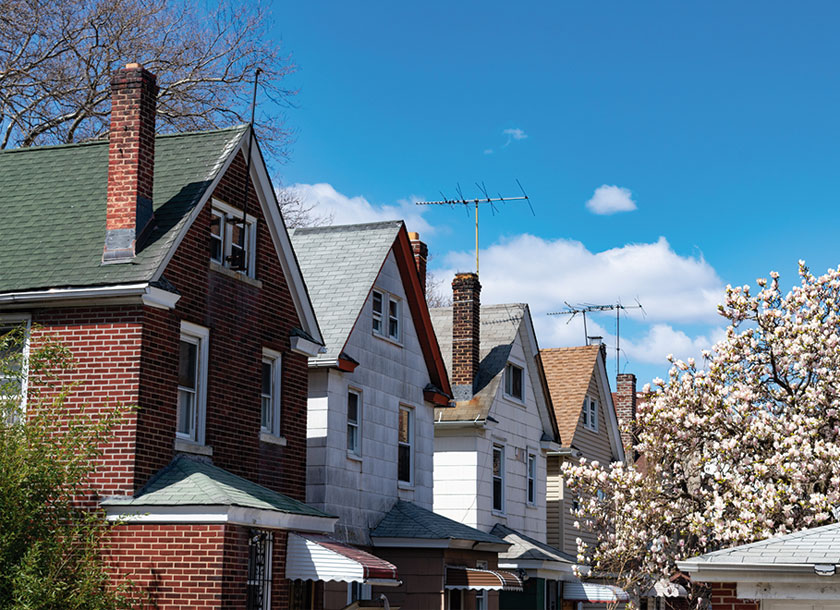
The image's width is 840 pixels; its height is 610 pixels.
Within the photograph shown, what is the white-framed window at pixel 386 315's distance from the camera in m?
28.2

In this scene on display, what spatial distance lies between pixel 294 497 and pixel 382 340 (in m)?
5.96

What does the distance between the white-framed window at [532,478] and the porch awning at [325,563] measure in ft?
55.2

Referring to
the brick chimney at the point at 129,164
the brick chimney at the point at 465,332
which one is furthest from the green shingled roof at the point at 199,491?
the brick chimney at the point at 465,332

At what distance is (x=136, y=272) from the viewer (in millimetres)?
18797

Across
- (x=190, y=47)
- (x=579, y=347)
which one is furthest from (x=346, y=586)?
(x=579, y=347)

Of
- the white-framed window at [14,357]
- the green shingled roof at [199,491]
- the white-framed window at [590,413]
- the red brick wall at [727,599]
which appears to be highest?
the white-framed window at [590,413]

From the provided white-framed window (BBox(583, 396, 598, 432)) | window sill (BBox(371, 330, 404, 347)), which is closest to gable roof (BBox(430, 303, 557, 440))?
white-framed window (BBox(583, 396, 598, 432))

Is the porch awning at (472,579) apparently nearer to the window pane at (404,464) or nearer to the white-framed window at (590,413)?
the window pane at (404,464)

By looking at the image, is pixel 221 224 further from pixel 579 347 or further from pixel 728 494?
pixel 579 347

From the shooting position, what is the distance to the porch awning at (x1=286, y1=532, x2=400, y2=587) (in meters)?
19.3

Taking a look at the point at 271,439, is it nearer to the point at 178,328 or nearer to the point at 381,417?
the point at 178,328

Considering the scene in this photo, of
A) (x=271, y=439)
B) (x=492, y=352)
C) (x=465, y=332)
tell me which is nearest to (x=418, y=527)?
(x=271, y=439)

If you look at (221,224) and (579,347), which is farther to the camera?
(579,347)

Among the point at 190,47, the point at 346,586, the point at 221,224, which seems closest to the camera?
the point at 221,224
